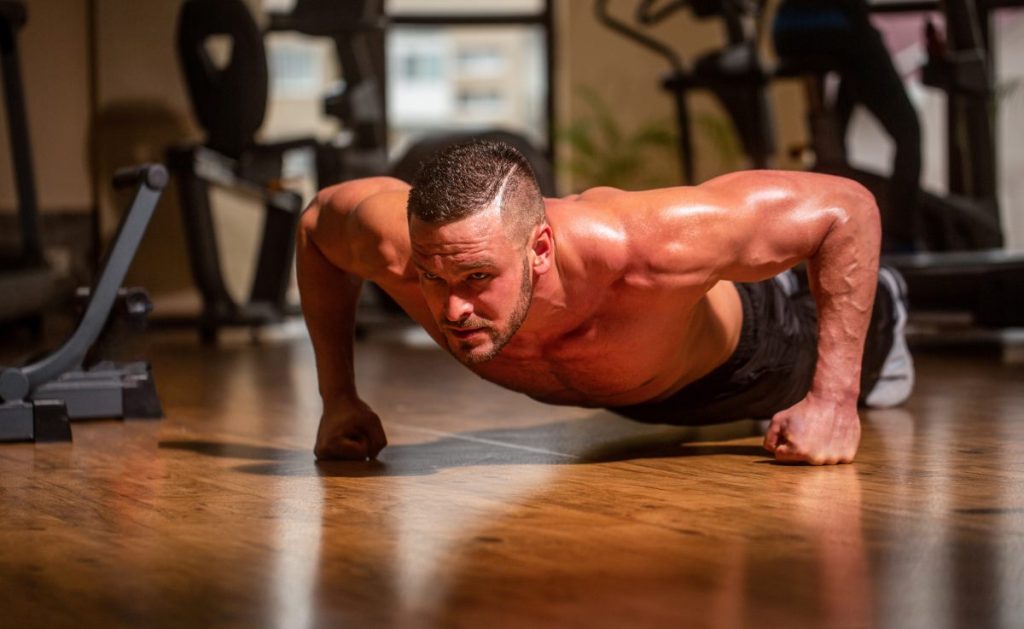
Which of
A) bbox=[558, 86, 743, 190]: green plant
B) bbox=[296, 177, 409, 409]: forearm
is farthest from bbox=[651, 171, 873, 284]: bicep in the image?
bbox=[558, 86, 743, 190]: green plant

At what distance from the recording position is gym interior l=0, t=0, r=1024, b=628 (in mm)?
1287

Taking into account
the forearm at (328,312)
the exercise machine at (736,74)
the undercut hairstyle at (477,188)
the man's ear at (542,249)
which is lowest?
the forearm at (328,312)

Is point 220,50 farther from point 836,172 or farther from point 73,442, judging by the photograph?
point 73,442

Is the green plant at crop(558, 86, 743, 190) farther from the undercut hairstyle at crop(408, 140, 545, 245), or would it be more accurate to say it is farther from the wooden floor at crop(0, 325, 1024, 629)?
the undercut hairstyle at crop(408, 140, 545, 245)

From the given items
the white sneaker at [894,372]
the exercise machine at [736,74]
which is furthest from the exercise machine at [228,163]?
the white sneaker at [894,372]

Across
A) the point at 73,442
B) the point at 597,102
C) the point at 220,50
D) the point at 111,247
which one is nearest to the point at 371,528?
the point at 73,442

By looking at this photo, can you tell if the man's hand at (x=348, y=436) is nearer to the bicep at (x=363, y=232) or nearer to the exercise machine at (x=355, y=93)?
the bicep at (x=363, y=232)

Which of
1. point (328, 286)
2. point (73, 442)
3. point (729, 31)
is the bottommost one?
point (73, 442)

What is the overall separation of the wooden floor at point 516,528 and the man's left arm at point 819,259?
5 centimetres

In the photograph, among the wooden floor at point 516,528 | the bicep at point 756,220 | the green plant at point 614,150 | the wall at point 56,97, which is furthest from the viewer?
the green plant at point 614,150

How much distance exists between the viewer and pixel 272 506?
1.71 meters

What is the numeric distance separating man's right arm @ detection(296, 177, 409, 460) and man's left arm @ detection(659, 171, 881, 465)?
1.74ft

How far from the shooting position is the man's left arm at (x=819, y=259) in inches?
72.9

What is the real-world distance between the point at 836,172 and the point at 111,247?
2.72m
